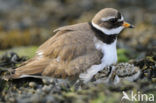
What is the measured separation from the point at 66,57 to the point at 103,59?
686 millimetres

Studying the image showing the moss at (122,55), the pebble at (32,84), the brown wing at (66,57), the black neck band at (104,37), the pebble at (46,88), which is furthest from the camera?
the moss at (122,55)

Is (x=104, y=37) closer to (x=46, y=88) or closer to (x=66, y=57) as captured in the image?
(x=66, y=57)

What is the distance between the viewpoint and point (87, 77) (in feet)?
17.8

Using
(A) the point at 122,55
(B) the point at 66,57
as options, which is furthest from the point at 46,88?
(A) the point at 122,55

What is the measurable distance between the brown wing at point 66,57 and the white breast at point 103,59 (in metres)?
0.08

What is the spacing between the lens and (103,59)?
5512 mm

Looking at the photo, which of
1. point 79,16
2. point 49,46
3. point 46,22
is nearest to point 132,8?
point 79,16

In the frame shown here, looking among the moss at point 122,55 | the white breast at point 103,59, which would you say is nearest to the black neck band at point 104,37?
the white breast at point 103,59

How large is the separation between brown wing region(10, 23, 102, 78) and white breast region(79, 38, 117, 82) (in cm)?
8

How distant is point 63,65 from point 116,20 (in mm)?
1398

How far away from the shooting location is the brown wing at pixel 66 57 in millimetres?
5386

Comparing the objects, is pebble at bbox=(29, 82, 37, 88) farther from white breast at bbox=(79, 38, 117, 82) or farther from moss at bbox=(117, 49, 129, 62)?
moss at bbox=(117, 49, 129, 62)

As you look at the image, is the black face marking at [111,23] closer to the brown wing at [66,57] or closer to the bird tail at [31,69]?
the brown wing at [66,57]

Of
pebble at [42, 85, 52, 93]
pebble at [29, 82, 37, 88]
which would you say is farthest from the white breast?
pebble at [29, 82, 37, 88]
